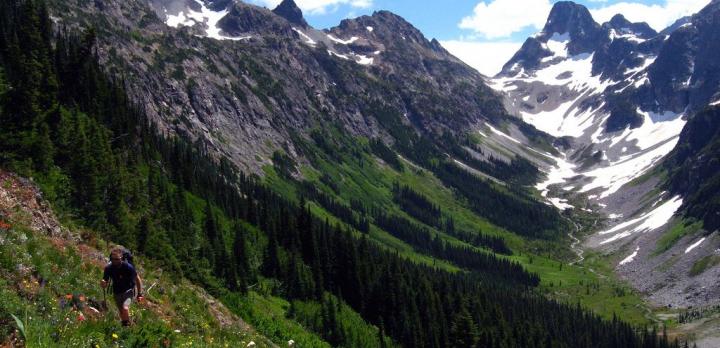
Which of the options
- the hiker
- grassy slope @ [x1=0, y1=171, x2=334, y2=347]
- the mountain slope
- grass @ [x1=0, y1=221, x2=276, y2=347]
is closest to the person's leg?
the hiker

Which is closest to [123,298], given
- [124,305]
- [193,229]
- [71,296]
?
[124,305]

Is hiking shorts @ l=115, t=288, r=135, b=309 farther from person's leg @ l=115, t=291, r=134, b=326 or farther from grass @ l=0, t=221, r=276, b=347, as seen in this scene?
grass @ l=0, t=221, r=276, b=347

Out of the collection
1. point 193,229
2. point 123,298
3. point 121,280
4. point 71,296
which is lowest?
point 193,229

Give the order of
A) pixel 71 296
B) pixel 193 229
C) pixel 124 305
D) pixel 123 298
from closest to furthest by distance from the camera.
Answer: pixel 124 305 < pixel 123 298 < pixel 71 296 < pixel 193 229

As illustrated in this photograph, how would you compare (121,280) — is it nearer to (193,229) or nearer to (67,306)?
(67,306)

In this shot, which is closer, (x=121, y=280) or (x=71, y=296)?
(x=121, y=280)

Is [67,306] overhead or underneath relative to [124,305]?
underneath

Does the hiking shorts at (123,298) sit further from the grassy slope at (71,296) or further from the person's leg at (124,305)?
the grassy slope at (71,296)

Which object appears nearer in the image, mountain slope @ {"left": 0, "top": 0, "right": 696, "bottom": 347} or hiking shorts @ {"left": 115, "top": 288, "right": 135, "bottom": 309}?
hiking shorts @ {"left": 115, "top": 288, "right": 135, "bottom": 309}

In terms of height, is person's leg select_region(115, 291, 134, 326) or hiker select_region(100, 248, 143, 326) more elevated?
hiker select_region(100, 248, 143, 326)

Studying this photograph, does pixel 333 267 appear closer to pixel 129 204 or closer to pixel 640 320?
pixel 129 204

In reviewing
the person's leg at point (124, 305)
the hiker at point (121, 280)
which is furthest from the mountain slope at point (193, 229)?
the hiker at point (121, 280)

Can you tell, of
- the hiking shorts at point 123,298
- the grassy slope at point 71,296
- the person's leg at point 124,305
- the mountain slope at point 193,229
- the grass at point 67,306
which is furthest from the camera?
the mountain slope at point 193,229

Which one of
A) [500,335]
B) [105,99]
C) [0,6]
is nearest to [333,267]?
[500,335]
